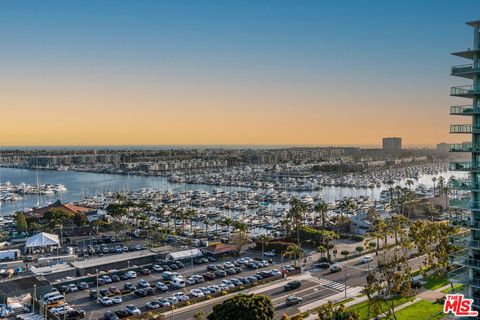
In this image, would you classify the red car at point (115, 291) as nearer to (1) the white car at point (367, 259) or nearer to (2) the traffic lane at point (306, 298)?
(2) the traffic lane at point (306, 298)

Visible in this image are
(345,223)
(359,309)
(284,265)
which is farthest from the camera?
(345,223)

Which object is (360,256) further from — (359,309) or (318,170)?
(318,170)

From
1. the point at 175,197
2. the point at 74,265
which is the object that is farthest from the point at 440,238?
the point at 175,197

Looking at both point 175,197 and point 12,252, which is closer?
point 12,252

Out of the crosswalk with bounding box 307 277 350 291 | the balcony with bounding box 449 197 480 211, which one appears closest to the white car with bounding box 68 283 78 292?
the crosswalk with bounding box 307 277 350 291

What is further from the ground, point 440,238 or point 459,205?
point 459,205

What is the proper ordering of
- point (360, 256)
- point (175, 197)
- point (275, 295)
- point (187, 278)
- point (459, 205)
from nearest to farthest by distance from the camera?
point (459, 205) < point (275, 295) < point (187, 278) < point (360, 256) < point (175, 197)

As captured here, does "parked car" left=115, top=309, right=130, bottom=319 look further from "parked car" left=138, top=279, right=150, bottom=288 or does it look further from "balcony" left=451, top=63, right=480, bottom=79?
"balcony" left=451, top=63, right=480, bottom=79
